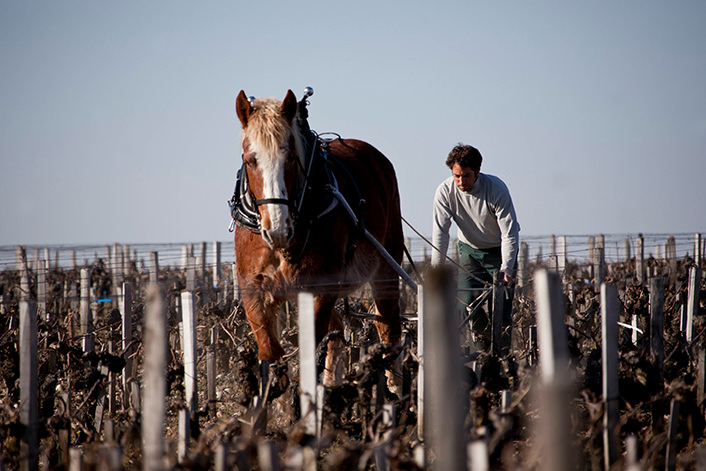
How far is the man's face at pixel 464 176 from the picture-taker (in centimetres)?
573

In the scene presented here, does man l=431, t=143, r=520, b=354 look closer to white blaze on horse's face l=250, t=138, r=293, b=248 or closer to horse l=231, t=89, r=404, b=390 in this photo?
horse l=231, t=89, r=404, b=390

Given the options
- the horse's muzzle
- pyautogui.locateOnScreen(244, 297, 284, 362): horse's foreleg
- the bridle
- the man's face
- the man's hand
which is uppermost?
the man's face

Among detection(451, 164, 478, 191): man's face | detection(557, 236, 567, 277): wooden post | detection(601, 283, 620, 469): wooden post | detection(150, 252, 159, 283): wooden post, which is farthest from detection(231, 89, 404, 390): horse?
detection(150, 252, 159, 283): wooden post

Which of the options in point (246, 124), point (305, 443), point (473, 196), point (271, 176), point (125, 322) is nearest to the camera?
point (305, 443)

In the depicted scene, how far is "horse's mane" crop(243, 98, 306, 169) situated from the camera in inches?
163

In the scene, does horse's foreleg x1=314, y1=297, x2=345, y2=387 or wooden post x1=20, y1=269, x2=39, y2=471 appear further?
horse's foreleg x1=314, y1=297, x2=345, y2=387

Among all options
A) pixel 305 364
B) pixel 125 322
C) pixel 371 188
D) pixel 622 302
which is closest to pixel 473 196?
pixel 371 188

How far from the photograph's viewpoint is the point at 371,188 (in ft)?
19.8

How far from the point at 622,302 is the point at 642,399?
11.7 feet

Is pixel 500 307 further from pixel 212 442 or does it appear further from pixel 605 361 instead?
pixel 212 442

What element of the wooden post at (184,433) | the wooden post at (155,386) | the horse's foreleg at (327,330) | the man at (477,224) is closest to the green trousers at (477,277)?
the man at (477,224)

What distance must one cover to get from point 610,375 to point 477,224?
3.21 m

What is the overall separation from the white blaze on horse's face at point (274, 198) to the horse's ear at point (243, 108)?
37 centimetres

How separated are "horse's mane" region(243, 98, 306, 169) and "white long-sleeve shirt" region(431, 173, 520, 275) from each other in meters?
1.98
